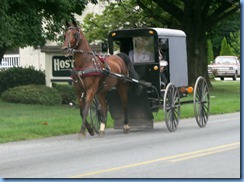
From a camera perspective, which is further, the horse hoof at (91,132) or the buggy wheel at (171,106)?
the buggy wheel at (171,106)

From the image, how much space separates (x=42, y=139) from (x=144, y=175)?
6.01 metres

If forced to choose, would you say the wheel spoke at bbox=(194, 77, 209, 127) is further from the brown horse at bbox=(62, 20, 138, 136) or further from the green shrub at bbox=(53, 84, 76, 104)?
the green shrub at bbox=(53, 84, 76, 104)

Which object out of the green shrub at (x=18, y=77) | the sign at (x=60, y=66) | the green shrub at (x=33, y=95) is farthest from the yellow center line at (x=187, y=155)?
the green shrub at (x=18, y=77)

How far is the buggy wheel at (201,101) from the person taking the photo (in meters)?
17.2

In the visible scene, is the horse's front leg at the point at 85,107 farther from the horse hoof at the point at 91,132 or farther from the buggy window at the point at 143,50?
the buggy window at the point at 143,50

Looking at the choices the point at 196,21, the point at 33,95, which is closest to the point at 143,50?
the point at 33,95

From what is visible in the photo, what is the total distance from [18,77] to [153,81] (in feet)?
40.2

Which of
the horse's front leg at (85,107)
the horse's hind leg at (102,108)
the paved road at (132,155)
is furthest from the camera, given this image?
the horse's hind leg at (102,108)

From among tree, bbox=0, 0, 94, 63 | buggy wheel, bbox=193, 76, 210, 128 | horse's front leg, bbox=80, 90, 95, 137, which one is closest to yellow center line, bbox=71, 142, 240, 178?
horse's front leg, bbox=80, 90, 95, 137

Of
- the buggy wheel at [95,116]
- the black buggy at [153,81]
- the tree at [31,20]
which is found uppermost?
the tree at [31,20]

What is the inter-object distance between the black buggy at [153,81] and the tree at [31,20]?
164 inches

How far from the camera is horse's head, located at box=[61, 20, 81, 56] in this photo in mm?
14547

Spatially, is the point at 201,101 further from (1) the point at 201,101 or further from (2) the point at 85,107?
(2) the point at 85,107

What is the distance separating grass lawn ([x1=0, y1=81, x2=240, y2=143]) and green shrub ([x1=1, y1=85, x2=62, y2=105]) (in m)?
0.47
